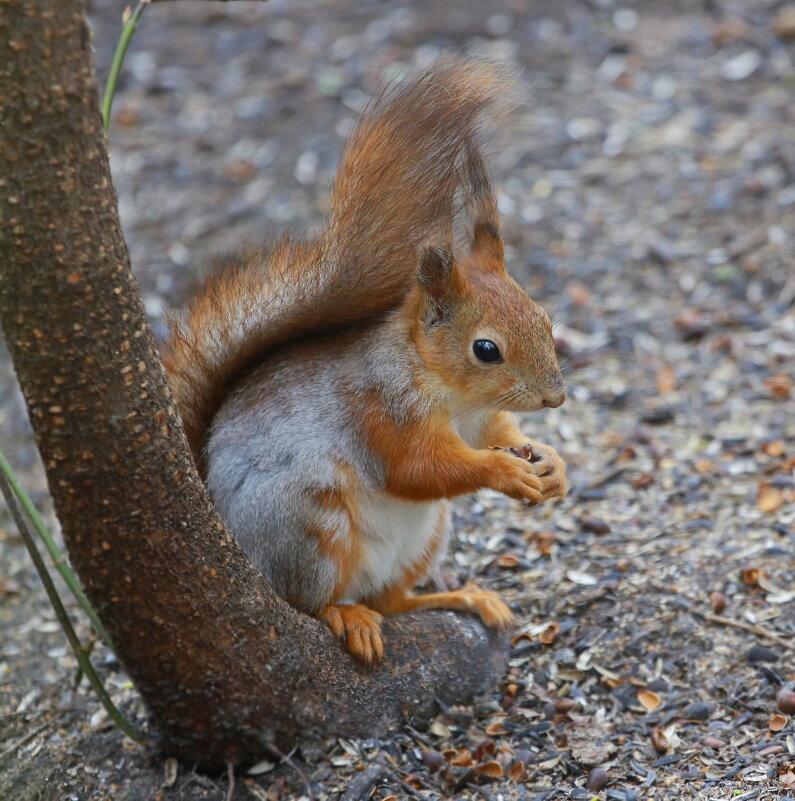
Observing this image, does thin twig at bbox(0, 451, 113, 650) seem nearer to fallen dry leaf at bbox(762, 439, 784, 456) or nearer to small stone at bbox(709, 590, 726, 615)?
small stone at bbox(709, 590, 726, 615)

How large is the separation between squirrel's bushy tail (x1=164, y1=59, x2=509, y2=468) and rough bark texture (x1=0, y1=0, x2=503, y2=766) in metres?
0.47

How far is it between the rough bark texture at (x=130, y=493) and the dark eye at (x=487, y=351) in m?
0.62

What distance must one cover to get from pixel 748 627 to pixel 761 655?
0.09 metres

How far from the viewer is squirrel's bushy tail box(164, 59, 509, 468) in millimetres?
2146

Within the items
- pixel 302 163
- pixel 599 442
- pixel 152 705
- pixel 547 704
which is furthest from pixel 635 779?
pixel 302 163

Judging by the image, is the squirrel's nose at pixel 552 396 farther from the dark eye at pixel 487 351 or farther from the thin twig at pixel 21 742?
the thin twig at pixel 21 742

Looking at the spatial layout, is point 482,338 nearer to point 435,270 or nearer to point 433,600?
point 435,270

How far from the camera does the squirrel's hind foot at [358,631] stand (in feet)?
7.62

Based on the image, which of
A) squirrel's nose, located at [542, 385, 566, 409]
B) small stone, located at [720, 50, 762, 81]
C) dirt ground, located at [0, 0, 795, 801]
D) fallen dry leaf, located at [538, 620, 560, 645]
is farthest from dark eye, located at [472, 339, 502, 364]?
small stone, located at [720, 50, 762, 81]

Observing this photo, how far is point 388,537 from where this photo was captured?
8.02 ft

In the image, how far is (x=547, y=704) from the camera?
8.23ft

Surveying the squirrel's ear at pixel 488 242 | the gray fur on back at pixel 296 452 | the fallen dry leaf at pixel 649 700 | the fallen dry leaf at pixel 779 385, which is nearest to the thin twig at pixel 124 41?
the gray fur on back at pixel 296 452

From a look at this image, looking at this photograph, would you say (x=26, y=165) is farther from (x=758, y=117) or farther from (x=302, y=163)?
(x=758, y=117)

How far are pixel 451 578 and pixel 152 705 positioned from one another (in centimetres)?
100
